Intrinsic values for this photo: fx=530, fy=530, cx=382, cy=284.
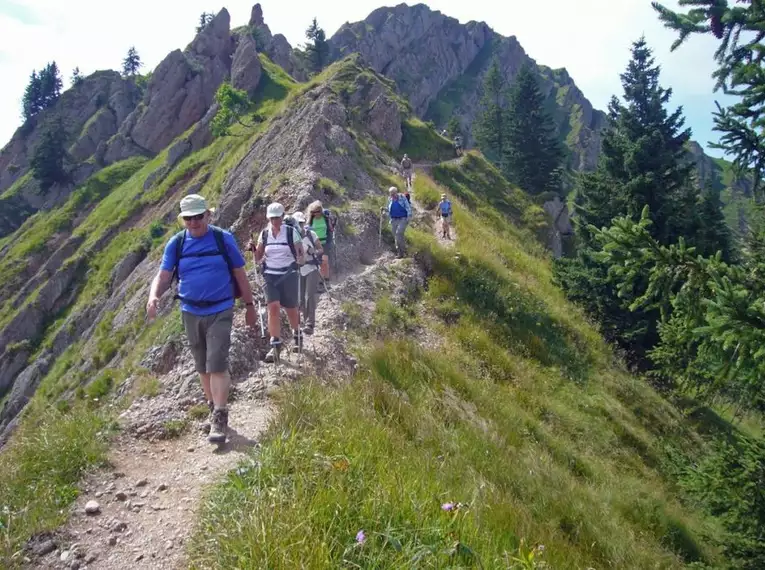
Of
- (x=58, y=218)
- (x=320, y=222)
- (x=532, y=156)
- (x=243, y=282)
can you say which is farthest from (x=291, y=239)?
(x=58, y=218)

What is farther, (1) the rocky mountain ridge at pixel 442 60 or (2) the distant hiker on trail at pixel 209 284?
(1) the rocky mountain ridge at pixel 442 60

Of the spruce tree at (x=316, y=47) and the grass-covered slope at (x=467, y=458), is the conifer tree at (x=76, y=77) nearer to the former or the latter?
the spruce tree at (x=316, y=47)

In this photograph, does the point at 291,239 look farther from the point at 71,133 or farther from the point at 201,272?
the point at 71,133

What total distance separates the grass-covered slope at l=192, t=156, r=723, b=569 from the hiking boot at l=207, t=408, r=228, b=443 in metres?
0.65

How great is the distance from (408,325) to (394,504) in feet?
25.0

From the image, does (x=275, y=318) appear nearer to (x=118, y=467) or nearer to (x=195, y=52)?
(x=118, y=467)

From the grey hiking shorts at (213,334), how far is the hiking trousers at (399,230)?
896 centimetres

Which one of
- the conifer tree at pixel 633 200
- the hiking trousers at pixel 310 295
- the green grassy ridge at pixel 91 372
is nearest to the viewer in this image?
the green grassy ridge at pixel 91 372

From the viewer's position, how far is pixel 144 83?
7600cm

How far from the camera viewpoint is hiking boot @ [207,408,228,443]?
18.2ft

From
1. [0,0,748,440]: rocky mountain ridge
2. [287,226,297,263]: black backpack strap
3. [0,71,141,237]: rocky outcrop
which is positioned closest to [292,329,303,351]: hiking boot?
[287,226,297,263]: black backpack strap

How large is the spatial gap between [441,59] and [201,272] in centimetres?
13820

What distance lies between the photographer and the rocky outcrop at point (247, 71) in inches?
2142

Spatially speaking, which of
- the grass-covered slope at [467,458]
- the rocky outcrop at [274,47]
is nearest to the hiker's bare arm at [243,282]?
the grass-covered slope at [467,458]
